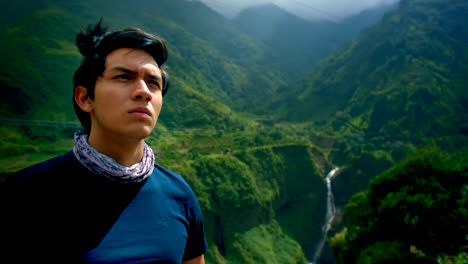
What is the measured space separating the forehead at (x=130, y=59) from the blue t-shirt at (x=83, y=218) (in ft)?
1.97

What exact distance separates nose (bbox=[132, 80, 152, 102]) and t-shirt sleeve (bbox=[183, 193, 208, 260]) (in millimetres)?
728

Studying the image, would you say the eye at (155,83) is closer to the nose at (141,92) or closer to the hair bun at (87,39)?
the nose at (141,92)

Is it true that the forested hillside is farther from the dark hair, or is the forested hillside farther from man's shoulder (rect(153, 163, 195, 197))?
man's shoulder (rect(153, 163, 195, 197))

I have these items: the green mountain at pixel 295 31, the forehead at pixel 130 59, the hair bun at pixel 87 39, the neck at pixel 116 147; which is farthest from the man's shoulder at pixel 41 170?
the green mountain at pixel 295 31

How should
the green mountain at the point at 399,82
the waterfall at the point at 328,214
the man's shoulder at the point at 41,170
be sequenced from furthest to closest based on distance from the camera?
the green mountain at the point at 399,82, the waterfall at the point at 328,214, the man's shoulder at the point at 41,170

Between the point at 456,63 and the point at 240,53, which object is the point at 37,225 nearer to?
→ the point at 456,63

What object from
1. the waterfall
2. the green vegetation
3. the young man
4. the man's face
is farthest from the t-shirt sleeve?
the waterfall

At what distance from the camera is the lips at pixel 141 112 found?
145cm

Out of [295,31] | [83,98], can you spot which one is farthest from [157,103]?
[295,31]

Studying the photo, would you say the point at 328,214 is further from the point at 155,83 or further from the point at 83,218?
the point at 83,218

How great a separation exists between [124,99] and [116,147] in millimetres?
298

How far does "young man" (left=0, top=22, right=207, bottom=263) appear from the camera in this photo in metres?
1.14

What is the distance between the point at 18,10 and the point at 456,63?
104 m

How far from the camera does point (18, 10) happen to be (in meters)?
32.3
